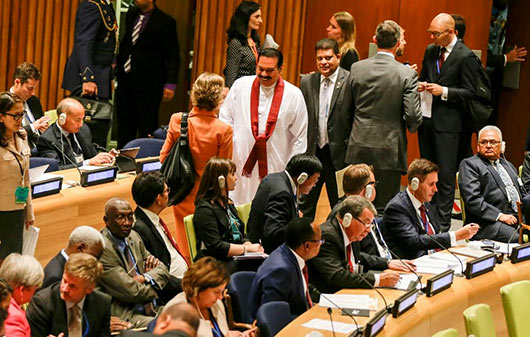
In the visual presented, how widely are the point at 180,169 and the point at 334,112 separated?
1.53 metres

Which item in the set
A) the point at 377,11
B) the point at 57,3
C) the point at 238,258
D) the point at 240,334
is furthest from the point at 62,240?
the point at 377,11

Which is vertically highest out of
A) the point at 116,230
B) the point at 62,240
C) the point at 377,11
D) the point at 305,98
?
the point at 377,11

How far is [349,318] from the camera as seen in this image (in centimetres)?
457

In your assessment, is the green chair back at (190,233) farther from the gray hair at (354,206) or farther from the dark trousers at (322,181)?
the dark trousers at (322,181)

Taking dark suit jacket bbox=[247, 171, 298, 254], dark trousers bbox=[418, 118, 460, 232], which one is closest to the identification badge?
dark suit jacket bbox=[247, 171, 298, 254]

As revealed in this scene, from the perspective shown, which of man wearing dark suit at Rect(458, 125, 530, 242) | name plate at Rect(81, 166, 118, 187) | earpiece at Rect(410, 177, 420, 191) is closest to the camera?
earpiece at Rect(410, 177, 420, 191)

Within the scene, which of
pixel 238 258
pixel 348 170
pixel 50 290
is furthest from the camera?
pixel 348 170

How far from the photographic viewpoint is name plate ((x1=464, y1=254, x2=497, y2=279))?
547 centimetres

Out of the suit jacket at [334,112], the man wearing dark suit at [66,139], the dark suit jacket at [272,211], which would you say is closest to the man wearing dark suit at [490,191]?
the suit jacket at [334,112]

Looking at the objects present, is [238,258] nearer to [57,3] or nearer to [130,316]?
[130,316]

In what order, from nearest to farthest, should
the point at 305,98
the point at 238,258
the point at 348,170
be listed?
the point at 238,258, the point at 348,170, the point at 305,98

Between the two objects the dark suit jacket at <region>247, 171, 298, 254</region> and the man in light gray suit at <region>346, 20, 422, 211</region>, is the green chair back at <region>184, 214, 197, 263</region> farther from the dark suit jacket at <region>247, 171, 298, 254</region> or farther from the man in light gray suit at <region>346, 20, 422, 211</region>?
the man in light gray suit at <region>346, 20, 422, 211</region>

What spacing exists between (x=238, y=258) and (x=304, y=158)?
2.36 ft

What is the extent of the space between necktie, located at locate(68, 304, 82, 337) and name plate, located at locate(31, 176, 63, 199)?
6.21 ft
